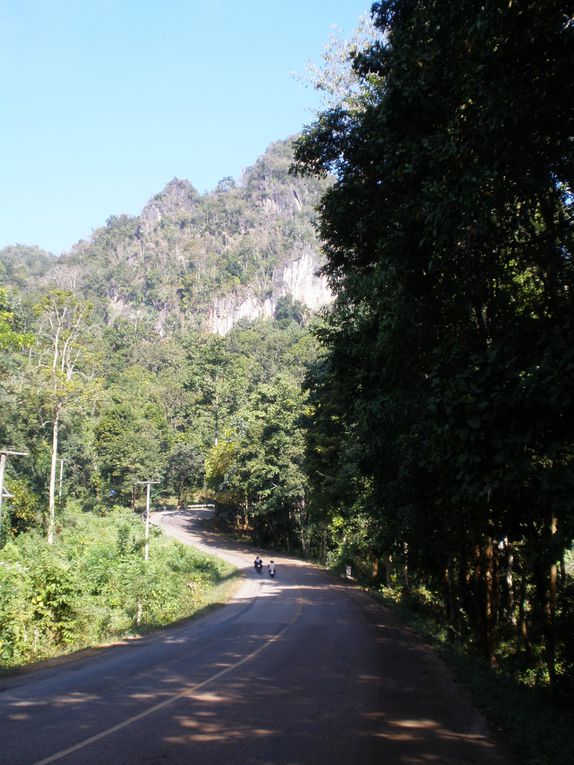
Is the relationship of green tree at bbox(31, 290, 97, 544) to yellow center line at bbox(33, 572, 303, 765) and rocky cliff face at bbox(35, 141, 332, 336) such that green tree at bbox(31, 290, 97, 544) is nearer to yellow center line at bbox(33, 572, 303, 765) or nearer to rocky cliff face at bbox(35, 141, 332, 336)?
yellow center line at bbox(33, 572, 303, 765)

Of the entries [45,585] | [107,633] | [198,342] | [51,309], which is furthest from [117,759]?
[198,342]

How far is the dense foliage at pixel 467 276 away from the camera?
18.3ft

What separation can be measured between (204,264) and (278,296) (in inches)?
873

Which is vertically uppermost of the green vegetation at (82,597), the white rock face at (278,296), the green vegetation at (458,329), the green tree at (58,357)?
the white rock face at (278,296)

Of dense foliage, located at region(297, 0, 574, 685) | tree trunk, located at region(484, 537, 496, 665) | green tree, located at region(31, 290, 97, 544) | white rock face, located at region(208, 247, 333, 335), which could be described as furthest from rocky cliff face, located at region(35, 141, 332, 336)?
tree trunk, located at region(484, 537, 496, 665)

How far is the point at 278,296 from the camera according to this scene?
167m

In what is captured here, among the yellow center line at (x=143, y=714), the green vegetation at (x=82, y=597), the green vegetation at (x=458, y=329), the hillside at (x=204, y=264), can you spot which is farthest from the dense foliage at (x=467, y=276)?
the hillside at (x=204, y=264)

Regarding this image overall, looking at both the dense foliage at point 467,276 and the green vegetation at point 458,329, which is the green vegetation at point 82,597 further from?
the dense foliage at point 467,276

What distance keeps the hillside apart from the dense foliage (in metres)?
130

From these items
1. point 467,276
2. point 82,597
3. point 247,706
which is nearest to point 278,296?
point 82,597

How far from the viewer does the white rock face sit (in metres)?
156

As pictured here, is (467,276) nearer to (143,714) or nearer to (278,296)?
(143,714)

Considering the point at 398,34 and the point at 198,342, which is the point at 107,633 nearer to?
the point at 398,34

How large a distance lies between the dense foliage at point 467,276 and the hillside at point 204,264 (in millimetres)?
129617
